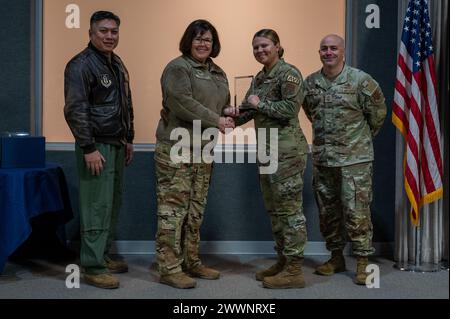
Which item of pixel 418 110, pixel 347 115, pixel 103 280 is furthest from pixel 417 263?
pixel 103 280

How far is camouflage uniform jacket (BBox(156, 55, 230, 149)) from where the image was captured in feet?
10.6

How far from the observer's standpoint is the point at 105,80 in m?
3.33

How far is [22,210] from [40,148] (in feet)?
1.66

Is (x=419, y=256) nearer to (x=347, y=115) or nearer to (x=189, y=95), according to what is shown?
(x=347, y=115)

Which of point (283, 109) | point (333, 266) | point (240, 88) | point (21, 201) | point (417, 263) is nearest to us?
point (283, 109)

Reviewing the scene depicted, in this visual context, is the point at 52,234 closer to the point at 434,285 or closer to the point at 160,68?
the point at 160,68

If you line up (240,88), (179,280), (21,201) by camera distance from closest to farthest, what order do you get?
(179,280) < (21,201) < (240,88)

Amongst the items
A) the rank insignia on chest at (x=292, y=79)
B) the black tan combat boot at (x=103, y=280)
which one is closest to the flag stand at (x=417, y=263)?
the rank insignia on chest at (x=292, y=79)

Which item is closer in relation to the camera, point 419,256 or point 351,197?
point 351,197

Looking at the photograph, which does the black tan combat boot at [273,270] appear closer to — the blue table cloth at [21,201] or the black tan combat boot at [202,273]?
the black tan combat boot at [202,273]

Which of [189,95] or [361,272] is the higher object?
[189,95]

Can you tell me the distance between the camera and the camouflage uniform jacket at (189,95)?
3.23 meters

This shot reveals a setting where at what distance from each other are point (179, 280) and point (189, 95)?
101cm

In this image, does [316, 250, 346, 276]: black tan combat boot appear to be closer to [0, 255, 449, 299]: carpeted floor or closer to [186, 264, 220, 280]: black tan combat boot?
[0, 255, 449, 299]: carpeted floor
